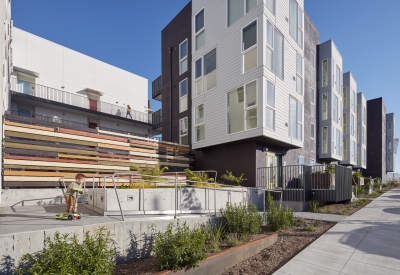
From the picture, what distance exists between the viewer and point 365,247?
587 cm

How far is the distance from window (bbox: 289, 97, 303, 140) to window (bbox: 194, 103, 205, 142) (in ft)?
17.1

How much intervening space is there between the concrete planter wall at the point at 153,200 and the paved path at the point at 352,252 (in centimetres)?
282

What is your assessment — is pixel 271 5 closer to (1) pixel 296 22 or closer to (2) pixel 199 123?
(1) pixel 296 22

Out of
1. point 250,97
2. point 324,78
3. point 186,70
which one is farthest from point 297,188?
point 324,78

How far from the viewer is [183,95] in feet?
57.8

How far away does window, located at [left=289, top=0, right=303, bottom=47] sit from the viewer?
1505 centimetres

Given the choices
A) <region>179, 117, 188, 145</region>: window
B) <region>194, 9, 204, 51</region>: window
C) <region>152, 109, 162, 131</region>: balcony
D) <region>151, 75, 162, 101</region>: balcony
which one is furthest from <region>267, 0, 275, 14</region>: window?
<region>152, 109, 162, 131</region>: balcony

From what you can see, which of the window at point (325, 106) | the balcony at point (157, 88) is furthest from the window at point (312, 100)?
the balcony at point (157, 88)

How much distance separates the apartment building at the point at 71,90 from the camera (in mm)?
18547

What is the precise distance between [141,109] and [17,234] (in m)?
24.3

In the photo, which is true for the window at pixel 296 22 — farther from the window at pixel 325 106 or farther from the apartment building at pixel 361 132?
the apartment building at pixel 361 132

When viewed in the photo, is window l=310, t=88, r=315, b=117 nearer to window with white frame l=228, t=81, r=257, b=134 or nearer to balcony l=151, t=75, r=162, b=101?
window with white frame l=228, t=81, r=257, b=134

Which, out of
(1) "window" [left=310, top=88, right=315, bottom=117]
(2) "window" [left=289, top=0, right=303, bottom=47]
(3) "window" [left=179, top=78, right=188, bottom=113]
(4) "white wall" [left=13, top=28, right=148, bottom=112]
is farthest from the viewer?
(1) "window" [left=310, top=88, right=315, bottom=117]

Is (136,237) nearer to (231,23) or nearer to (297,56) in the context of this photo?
(231,23)
